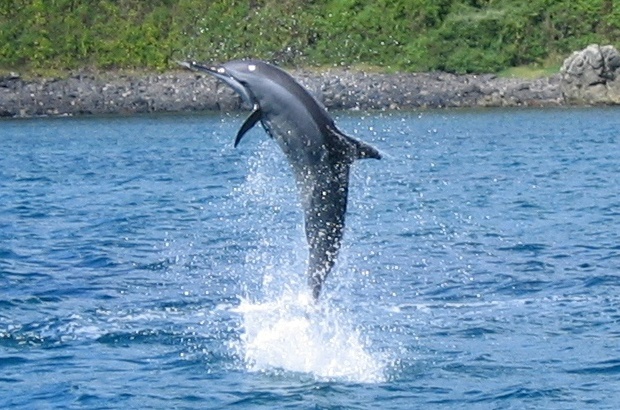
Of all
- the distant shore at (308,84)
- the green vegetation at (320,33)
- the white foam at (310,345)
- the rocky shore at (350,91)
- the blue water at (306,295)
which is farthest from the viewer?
the green vegetation at (320,33)

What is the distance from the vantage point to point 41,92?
81.0 meters

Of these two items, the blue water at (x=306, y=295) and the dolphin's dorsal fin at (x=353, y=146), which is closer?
the dolphin's dorsal fin at (x=353, y=146)

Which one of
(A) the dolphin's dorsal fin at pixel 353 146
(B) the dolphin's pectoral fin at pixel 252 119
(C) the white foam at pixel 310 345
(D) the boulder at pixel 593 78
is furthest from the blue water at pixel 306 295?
(D) the boulder at pixel 593 78

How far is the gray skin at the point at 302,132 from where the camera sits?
11.2 meters

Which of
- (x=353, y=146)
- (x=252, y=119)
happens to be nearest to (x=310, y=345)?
(x=353, y=146)

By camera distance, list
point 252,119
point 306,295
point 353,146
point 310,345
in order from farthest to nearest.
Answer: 1. point 306,295
2. point 310,345
3. point 353,146
4. point 252,119

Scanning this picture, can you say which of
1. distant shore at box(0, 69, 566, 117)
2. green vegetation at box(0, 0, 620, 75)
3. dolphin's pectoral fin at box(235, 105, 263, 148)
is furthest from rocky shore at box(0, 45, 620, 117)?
dolphin's pectoral fin at box(235, 105, 263, 148)

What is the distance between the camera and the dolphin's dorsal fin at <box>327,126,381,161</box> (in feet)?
37.5

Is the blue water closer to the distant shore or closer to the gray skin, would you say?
the gray skin

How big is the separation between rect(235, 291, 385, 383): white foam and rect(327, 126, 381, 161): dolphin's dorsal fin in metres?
2.41

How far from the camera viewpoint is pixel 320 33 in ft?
290

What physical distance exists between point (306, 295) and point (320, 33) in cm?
7210

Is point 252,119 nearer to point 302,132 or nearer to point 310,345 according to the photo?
point 302,132

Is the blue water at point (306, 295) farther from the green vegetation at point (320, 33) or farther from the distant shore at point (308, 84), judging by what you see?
the green vegetation at point (320, 33)
